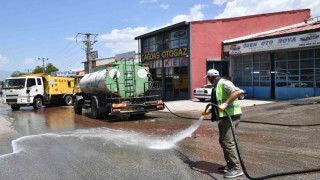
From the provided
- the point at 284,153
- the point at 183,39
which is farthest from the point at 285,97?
the point at 284,153

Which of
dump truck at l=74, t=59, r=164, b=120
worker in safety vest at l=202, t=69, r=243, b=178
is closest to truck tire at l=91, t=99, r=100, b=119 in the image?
dump truck at l=74, t=59, r=164, b=120

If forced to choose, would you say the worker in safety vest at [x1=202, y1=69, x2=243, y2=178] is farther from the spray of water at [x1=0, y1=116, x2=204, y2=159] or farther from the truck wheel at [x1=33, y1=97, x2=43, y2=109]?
the truck wheel at [x1=33, y1=97, x2=43, y2=109]

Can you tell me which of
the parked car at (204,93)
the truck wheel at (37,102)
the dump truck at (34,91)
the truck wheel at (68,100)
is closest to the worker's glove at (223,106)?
the parked car at (204,93)

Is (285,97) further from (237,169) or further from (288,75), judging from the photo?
(237,169)

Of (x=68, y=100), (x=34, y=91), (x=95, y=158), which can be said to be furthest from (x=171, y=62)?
(x=95, y=158)

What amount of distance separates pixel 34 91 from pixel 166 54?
38.7 ft

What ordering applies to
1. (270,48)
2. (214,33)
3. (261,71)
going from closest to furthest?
(270,48) → (261,71) → (214,33)

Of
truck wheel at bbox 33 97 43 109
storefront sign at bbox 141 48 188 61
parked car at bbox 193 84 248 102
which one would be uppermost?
storefront sign at bbox 141 48 188 61

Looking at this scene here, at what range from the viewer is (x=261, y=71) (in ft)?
70.4

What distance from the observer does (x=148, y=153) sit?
21.3 ft

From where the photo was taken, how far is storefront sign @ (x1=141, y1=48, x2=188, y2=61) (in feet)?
77.3

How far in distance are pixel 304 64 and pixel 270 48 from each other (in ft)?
8.39

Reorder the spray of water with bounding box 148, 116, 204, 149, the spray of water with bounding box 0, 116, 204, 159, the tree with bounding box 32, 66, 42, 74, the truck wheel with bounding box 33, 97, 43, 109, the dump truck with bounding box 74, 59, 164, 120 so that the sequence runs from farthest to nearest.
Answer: the tree with bounding box 32, 66, 42, 74 → the truck wheel with bounding box 33, 97, 43, 109 → the dump truck with bounding box 74, 59, 164, 120 → the spray of water with bounding box 0, 116, 204, 159 → the spray of water with bounding box 148, 116, 204, 149

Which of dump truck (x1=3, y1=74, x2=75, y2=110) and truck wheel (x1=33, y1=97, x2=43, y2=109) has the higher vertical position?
dump truck (x1=3, y1=74, x2=75, y2=110)
